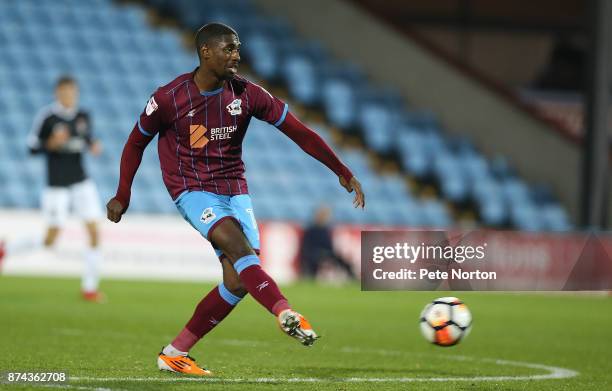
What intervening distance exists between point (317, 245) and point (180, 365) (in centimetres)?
1160

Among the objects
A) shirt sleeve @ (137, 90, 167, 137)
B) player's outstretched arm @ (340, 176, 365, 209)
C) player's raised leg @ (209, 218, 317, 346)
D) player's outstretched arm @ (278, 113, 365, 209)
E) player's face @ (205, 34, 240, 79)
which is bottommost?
player's raised leg @ (209, 218, 317, 346)

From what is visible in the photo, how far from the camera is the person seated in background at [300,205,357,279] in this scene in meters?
18.1

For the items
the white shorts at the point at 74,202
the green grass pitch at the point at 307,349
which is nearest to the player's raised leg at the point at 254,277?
the green grass pitch at the point at 307,349

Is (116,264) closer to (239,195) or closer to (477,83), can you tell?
(477,83)

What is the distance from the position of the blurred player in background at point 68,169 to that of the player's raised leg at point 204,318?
594 centimetres

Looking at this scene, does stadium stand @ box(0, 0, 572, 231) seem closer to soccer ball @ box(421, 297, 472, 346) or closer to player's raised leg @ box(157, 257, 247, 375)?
player's raised leg @ box(157, 257, 247, 375)

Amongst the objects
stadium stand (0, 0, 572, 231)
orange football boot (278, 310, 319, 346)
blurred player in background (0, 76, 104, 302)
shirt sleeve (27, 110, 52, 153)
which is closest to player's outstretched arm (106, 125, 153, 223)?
orange football boot (278, 310, 319, 346)

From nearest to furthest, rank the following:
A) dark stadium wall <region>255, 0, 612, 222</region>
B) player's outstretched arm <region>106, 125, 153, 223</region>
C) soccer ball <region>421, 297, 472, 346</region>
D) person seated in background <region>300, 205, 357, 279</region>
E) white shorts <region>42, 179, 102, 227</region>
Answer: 1. player's outstretched arm <region>106, 125, 153, 223</region>
2. soccer ball <region>421, 297, 472, 346</region>
3. white shorts <region>42, 179, 102, 227</region>
4. person seated in background <region>300, 205, 357, 279</region>
5. dark stadium wall <region>255, 0, 612, 222</region>

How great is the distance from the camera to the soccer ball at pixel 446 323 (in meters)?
6.68

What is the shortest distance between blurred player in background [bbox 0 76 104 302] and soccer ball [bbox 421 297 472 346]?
6.24 meters

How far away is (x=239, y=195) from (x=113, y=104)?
14294 millimetres

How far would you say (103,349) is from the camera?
7.94 m

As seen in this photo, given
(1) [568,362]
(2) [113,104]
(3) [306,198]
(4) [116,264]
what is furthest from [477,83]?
(1) [568,362]

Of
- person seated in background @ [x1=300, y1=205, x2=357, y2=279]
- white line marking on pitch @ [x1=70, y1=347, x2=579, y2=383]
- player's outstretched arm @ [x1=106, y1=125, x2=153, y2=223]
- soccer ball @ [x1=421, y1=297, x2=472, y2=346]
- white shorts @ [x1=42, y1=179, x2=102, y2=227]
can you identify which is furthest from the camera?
person seated in background @ [x1=300, y1=205, x2=357, y2=279]
